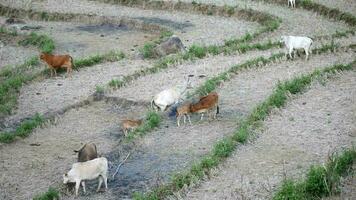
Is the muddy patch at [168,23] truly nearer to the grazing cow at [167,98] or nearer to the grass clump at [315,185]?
the grazing cow at [167,98]

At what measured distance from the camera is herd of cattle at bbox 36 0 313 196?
38.5 ft

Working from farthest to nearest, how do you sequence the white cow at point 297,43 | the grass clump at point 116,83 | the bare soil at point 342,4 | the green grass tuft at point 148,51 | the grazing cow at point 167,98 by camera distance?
the bare soil at point 342,4 → the green grass tuft at point 148,51 → the white cow at point 297,43 → the grass clump at point 116,83 → the grazing cow at point 167,98

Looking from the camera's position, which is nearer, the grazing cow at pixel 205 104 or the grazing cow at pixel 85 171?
the grazing cow at pixel 85 171

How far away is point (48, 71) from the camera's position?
1948 cm

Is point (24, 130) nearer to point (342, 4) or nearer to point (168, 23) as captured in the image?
point (168, 23)

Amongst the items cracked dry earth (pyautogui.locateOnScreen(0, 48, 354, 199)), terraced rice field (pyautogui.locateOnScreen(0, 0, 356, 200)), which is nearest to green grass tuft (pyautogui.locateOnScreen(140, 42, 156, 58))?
terraced rice field (pyautogui.locateOnScreen(0, 0, 356, 200))

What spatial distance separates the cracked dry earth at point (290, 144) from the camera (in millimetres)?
11531

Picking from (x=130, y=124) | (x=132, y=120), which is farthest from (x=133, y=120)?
(x=130, y=124)

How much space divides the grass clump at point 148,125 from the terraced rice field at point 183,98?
0.13 feet

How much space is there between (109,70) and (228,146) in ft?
24.3

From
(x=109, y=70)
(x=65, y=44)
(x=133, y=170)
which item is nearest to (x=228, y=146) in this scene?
(x=133, y=170)

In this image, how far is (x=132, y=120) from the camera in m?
14.9

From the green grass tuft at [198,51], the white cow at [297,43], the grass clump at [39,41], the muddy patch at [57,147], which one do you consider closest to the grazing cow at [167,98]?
the muddy patch at [57,147]

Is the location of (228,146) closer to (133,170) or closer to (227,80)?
(133,170)
